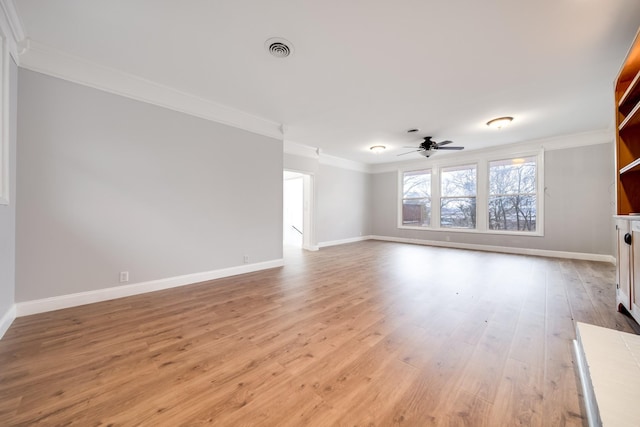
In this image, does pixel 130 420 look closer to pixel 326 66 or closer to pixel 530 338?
pixel 530 338

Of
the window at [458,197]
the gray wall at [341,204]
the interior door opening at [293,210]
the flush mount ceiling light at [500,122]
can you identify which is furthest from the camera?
the interior door opening at [293,210]

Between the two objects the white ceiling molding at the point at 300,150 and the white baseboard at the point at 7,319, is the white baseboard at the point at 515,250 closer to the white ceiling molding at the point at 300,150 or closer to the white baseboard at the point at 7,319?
the white ceiling molding at the point at 300,150

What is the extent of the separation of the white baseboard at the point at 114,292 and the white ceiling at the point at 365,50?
2626 mm

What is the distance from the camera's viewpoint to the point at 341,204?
25.3 ft

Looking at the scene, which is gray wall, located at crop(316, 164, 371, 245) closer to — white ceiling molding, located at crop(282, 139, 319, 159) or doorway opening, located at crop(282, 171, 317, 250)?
white ceiling molding, located at crop(282, 139, 319, 159)

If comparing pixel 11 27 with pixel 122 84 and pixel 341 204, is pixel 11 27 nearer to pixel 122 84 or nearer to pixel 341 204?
pixel 122 84

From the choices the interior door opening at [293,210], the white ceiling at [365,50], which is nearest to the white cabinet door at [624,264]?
the white ceiling at [365,50]

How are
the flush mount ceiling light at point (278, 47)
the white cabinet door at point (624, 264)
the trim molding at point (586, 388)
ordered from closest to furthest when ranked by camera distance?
1. the trim molding at point (586, 388)
2. the white cabinet door at point (624, 264)
3. the flush mount ceiling light at point (278, 47)

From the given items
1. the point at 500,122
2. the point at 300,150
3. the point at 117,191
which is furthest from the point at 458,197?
the point at 117,191

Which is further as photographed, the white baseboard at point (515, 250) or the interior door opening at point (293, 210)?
the interior door opening at point (293, 210)

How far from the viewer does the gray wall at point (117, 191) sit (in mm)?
2496

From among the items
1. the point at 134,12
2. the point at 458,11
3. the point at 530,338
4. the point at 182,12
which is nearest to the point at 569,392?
the point at 530,338

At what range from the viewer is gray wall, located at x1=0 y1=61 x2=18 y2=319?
209 centimetres

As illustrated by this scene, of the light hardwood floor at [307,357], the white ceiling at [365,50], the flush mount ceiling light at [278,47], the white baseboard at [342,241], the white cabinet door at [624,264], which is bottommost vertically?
the light hardwood floor at [307,357]
